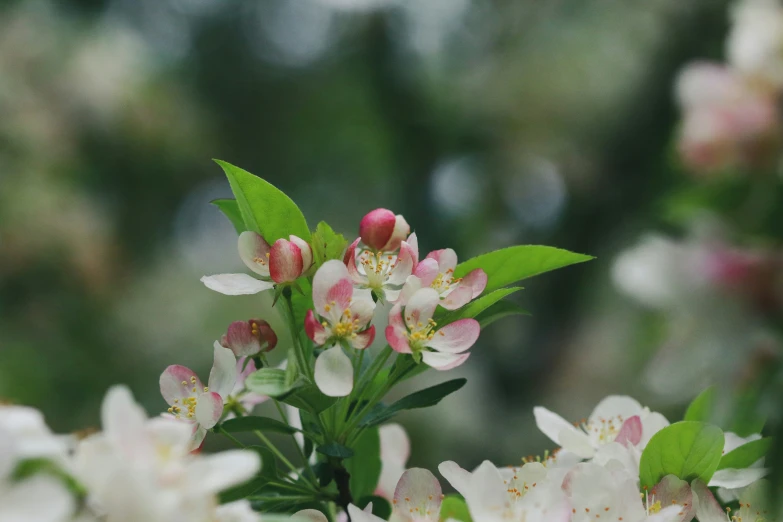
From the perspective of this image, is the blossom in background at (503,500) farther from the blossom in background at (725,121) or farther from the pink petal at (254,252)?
the blossom in background at (725,121)

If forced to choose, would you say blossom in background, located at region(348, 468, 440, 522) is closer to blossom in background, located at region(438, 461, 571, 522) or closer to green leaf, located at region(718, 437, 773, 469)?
blossom in background, located at region(438, 461, 571, 522)

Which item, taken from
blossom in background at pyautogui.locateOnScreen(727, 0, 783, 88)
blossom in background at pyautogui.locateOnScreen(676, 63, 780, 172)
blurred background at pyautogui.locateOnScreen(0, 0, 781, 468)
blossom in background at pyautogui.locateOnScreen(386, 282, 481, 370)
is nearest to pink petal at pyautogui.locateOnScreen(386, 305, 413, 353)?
blossom in background at pyautogui.locateOnScreen(386, 282, 481, 370)

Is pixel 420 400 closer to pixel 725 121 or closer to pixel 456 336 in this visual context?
pixel 456 336

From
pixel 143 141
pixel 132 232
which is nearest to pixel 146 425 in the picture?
pixel 143 141

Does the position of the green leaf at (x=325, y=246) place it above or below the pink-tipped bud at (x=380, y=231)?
below

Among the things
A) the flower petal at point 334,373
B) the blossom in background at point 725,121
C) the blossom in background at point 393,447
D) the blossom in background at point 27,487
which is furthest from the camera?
the blossom in background at point 725,121

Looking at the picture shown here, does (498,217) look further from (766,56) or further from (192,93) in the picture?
(766,56)

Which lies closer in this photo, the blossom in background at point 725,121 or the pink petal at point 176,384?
the pink petal at point 176,384

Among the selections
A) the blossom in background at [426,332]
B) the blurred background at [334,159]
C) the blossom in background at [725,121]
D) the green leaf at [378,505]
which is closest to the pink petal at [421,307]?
the blossom in background at [426,332]
